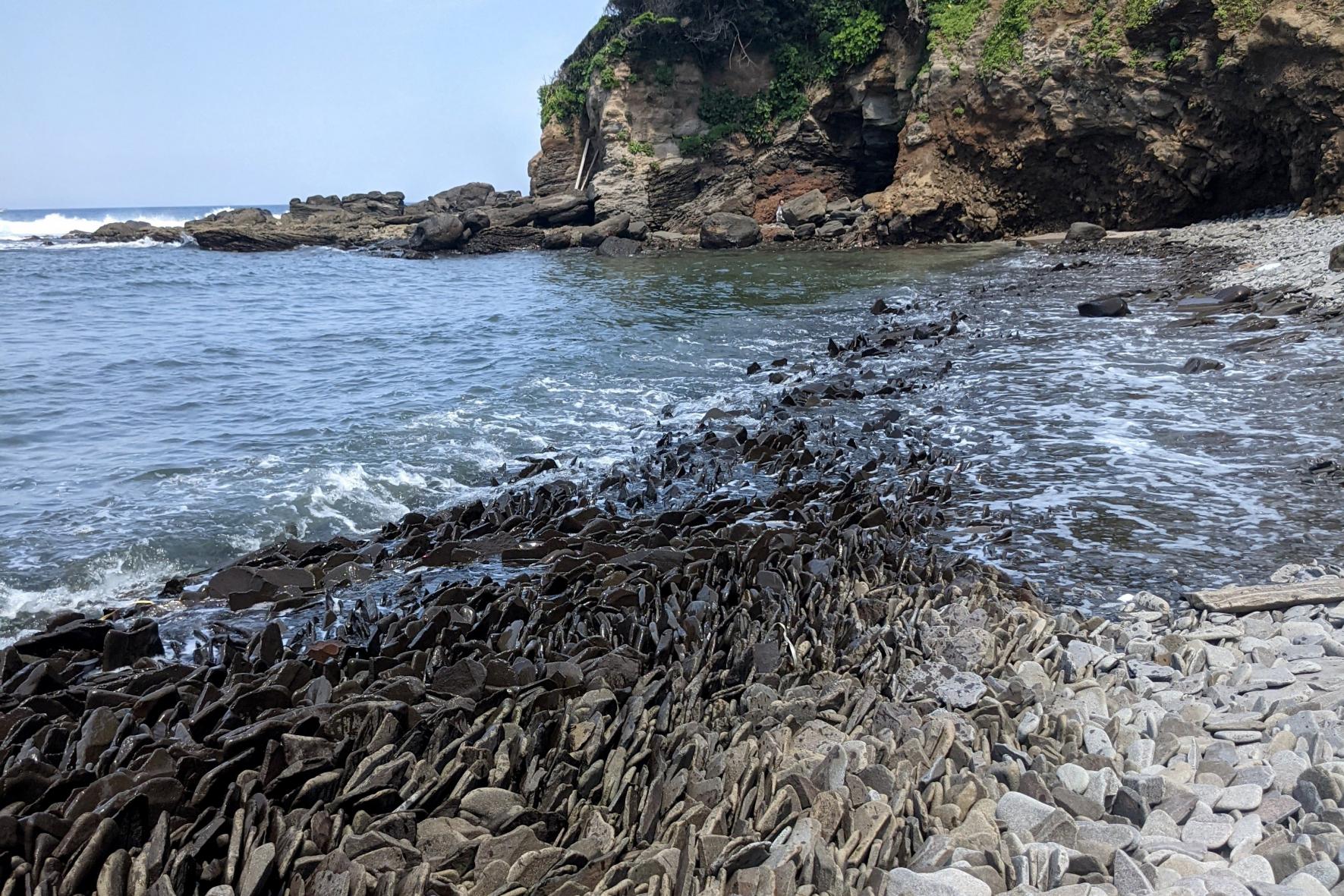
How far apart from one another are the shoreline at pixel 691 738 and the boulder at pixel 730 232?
2527 cm

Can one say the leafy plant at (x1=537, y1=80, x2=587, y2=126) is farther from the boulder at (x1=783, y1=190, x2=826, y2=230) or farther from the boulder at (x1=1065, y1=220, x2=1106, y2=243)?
the boulder at (x1=1065, y1=220, x2=1106, y2=243)

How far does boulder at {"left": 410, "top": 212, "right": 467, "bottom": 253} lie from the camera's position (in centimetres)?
3512

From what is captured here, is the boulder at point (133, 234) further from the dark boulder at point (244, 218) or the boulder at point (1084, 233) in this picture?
the boulder at point (1084, 233)

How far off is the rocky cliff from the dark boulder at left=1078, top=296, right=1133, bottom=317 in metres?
9.81

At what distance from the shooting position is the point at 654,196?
33.7m

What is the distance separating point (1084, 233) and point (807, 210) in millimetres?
9312

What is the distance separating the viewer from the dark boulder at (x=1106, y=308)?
13359 millimetres

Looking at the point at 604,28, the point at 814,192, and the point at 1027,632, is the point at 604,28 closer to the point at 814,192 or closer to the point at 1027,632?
the point at 814,192

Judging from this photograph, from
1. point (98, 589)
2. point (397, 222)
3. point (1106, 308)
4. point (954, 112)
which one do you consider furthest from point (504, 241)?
point (98, 589)

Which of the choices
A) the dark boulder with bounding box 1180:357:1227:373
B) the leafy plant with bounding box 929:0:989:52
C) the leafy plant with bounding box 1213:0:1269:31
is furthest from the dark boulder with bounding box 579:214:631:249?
the dark boulder with bounding box 1180:357:1227:373

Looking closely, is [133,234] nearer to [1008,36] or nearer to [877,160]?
[877,160]

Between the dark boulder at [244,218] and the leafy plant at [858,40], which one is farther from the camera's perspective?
the dark boulder at [244,218]

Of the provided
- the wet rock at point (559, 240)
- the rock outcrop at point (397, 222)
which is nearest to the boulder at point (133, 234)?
the rock outcrop at point (397, 222)

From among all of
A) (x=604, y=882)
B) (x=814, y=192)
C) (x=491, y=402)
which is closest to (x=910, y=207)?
(x=814, y=192)
